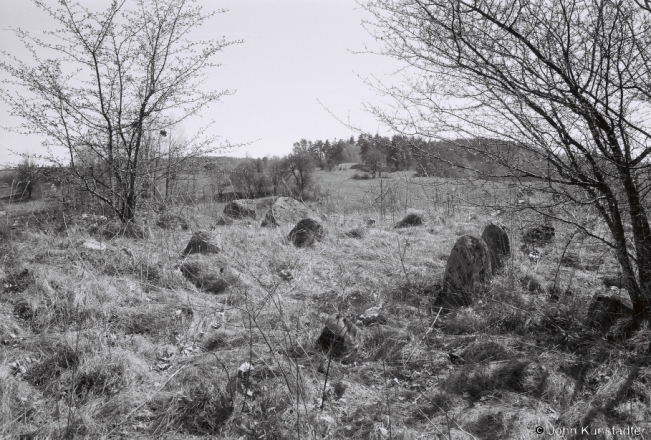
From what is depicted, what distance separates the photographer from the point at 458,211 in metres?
8.98

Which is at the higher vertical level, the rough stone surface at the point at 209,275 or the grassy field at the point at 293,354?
the rough stone surface at the point at 209,275

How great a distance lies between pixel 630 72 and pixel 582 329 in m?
1.98

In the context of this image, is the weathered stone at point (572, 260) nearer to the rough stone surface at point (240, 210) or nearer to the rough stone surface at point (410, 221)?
the rough stone surface at point (410, 221)

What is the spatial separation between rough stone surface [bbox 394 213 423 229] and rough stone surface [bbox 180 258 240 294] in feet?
12.6

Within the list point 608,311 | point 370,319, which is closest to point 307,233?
point 370,319

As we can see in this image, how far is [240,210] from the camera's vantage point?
28.6 feet

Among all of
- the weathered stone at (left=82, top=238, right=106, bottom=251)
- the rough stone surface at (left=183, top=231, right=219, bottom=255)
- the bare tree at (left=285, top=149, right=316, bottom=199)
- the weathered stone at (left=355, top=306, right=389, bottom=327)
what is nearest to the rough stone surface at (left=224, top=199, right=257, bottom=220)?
the rough stone surface at (left=183, top=231, right=219, bottom=255)

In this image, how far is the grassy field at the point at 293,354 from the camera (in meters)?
2.68

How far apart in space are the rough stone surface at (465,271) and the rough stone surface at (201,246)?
2.70m

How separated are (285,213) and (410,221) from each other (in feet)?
7.33

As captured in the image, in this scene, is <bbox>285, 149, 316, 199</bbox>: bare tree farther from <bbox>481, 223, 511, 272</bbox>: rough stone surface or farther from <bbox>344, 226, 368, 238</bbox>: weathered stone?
<bbox>481, 223, 511, 272</bbox>: rough stone surface

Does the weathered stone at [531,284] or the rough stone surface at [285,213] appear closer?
the weathered stone at [531,284]

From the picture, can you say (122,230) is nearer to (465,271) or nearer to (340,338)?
(340,338)

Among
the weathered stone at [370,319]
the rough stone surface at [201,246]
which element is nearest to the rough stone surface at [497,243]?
the weathered stone at [370,319]
